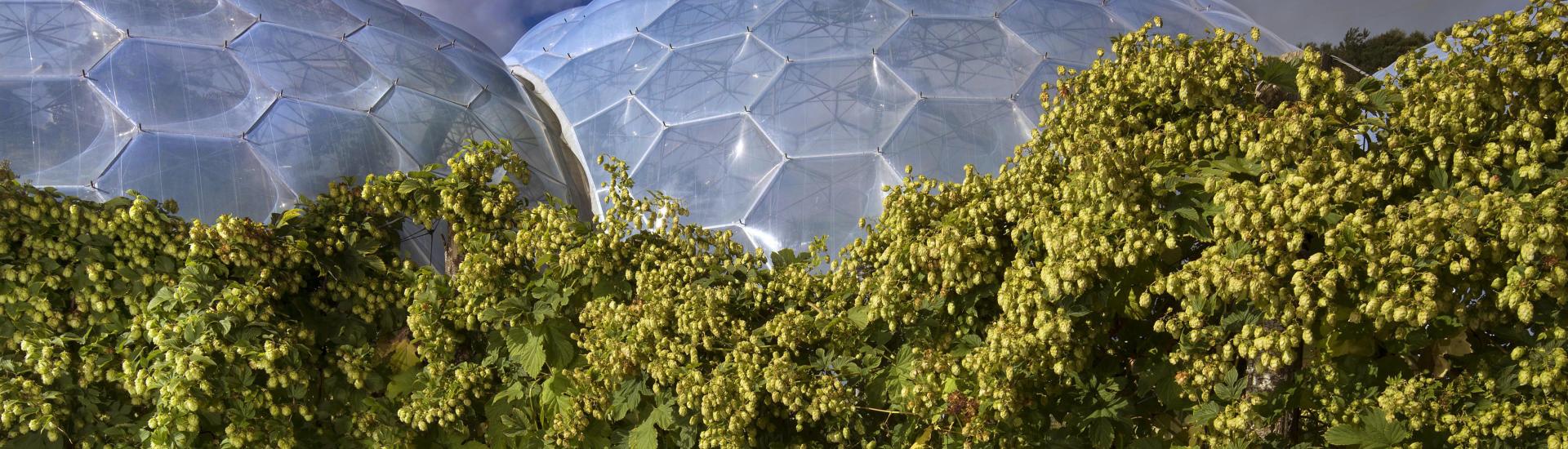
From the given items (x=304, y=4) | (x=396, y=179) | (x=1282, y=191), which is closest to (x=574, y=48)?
(x=304, y=4)

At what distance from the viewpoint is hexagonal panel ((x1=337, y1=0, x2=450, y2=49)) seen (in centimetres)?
851

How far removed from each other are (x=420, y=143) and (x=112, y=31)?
2.08 meters

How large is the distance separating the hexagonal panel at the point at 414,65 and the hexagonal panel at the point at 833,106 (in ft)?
8.11

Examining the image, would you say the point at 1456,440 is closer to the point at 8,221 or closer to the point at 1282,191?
the point at 1282,191

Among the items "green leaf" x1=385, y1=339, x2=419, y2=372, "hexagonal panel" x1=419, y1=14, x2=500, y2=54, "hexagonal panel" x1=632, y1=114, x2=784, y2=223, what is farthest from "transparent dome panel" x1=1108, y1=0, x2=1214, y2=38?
Answer: "green leaf" x1=385, y1=339, x2=419, y2=372

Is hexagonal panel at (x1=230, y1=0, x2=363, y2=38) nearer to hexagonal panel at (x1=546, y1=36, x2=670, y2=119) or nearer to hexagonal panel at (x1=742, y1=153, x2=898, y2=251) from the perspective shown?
hexagonal panel at (x1=546, y1=36, x2=670, y2=119)

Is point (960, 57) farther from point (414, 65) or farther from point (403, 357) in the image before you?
point (403, 357)

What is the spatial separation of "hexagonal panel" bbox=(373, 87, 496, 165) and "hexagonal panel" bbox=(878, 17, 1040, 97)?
3546 millimetres

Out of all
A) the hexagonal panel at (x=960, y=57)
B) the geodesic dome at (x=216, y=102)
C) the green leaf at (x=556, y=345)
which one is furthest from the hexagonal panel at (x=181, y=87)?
the hexagonal panel at (x=960, y=57)

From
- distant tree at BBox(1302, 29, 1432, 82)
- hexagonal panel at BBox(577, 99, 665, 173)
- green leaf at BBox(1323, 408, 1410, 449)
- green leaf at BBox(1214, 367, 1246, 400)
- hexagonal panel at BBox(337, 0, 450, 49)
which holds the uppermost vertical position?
distant tree at BBox(1302, 29, 1432, 82)

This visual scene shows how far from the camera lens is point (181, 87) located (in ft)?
22.2

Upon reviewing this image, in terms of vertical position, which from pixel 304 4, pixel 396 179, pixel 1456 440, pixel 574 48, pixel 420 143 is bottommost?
pixel 1456 440

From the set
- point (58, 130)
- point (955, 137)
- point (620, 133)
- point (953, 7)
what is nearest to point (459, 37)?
point (620, 133)

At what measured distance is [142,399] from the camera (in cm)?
483
